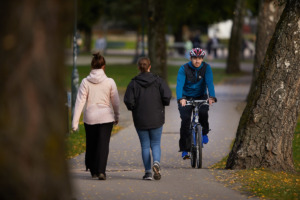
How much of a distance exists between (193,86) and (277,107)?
4.05ft

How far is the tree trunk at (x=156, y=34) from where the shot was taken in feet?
77.8

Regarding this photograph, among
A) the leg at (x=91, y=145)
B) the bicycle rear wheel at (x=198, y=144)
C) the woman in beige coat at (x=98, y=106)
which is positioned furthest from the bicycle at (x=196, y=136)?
the leg at (x=91, y=145)

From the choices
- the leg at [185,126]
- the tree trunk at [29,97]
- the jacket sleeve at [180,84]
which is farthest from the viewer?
the leg at [185,126]

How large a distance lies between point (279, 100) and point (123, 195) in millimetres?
2879

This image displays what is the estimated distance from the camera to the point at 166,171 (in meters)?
9.10

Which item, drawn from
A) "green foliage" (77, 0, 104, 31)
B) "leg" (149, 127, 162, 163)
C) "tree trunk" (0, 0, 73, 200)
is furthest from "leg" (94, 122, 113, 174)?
"green foliage" (77, 0, 104, 31)

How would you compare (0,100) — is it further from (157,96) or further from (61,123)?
(157,96)

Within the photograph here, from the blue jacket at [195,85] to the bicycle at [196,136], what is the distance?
0.17m

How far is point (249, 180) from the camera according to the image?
8.39 metres

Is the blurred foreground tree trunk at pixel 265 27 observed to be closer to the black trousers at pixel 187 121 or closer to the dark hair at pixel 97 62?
the black trousers at pixel 187 121

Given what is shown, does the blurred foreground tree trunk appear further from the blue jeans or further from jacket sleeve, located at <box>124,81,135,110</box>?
jacket sleeve, located at <box>124,81,135,110</box>

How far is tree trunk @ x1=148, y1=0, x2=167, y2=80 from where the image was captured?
2372cm

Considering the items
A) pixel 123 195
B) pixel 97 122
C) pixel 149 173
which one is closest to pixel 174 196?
pixel 123 195

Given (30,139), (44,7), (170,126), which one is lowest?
(170,126)
